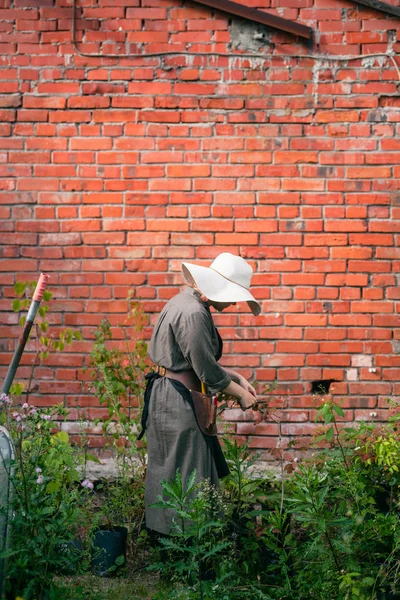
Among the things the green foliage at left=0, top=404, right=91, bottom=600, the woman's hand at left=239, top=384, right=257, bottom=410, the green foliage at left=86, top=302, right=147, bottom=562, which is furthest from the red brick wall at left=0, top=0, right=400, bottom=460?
the green foliage at left=0, top=404, right=91, bottom=600

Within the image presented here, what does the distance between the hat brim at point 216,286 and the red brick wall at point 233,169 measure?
107 centimetres

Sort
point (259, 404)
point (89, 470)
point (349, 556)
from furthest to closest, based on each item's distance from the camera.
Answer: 1. point (89, 470)
2. point (259, 404)
3. point (349, 556)

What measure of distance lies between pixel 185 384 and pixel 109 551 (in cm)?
106

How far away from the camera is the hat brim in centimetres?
374

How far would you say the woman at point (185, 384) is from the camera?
366 cm

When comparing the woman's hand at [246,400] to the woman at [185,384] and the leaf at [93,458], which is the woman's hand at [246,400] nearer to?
the woman at [185,384]

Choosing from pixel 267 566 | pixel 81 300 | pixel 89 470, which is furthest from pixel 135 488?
pixel 81 300

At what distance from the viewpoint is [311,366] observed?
490 centimetres

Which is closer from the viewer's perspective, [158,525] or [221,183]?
[158,525]

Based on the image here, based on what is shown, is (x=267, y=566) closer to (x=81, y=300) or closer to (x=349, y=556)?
(x=349, y=556)

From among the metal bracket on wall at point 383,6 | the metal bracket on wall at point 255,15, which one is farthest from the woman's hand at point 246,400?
the metal bracket on wall at point 383,6

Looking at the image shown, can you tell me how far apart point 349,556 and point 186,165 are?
9.10 ft

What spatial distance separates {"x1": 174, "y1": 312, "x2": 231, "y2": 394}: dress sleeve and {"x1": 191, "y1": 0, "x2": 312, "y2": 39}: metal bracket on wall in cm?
231

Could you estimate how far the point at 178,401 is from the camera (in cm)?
374
